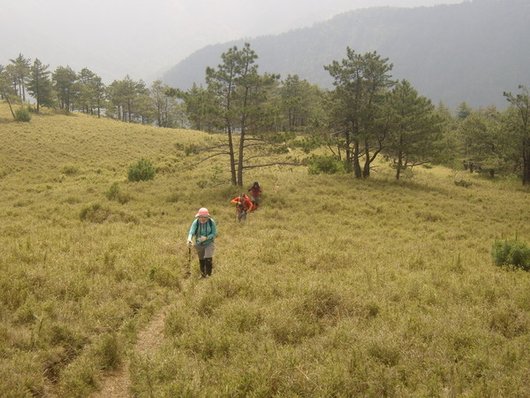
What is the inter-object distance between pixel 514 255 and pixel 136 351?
37.1ft

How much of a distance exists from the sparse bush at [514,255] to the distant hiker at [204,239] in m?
9.04

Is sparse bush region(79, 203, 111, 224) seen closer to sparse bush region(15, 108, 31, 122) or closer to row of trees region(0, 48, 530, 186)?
row of trees region(0, 48, 530, 186)

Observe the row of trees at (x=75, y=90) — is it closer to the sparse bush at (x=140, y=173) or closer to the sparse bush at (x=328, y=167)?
the sparse bush at (x=140, y=173)

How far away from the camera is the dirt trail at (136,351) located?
526 cm

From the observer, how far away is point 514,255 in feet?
38.8

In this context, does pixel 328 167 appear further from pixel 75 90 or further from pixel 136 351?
pixel 75 90

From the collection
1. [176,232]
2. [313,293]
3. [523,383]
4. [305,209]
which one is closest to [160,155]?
[305,209]

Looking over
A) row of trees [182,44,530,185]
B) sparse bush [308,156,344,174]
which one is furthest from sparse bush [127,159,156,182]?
sparse bush [308,156,344,174]

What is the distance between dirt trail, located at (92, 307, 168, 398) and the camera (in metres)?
5.26

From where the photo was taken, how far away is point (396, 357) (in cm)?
551

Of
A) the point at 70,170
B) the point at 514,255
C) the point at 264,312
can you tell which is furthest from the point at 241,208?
the point at 70,170

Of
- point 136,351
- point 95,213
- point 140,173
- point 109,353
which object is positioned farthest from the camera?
point 140,173

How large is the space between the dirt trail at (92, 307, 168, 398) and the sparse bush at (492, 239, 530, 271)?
1037cm

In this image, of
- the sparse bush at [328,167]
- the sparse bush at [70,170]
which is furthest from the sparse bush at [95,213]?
the sparse bush at [328,167]
